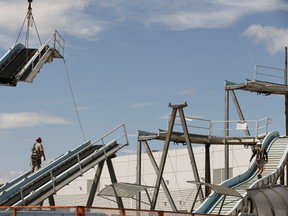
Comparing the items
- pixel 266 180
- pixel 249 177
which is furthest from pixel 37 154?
pixel 249 177

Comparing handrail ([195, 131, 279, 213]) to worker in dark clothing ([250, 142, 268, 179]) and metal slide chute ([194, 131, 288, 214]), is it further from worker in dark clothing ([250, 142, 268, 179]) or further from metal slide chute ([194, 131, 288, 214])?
worker in dark clothing ([250, 142, 268, 179])

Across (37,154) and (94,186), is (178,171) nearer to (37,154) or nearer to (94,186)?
(94,186)

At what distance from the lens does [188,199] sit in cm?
6069

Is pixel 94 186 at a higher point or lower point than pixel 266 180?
lower

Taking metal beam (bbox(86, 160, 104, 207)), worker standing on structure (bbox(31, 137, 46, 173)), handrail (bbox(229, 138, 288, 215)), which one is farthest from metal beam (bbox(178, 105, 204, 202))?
worker standing on structure (bbox(31, 137, 46, 173))

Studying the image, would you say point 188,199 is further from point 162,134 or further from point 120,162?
point 162,134

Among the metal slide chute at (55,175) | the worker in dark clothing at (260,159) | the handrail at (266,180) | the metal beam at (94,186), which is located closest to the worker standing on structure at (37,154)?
the metal slide chute at (55,175)

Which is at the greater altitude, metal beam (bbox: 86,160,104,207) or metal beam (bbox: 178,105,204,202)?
metal beam (bbox: 178,105,204,202)

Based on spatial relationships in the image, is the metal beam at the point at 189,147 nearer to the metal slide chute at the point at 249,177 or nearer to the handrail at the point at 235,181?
the handrail at the point at 235,181

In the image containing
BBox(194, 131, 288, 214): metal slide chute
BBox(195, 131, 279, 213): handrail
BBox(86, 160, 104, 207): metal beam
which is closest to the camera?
BBox(86, 160, 104, 207): metal beam

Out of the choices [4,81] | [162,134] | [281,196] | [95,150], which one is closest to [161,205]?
[162,134]

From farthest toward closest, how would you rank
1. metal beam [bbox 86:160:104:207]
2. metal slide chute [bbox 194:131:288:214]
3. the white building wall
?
1. the white building wall
2. metal slide chute [bbox 194:131:288:214]
3. metal beam [bbox 86:160:104:207]

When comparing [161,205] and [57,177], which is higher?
[57,177]

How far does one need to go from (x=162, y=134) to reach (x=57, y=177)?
1123cm
